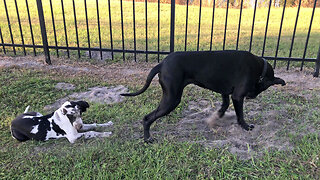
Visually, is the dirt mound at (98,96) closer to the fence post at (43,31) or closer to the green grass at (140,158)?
the green grass at (140,158)

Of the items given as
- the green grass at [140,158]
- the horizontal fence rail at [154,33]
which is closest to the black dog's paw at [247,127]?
the green grass at [140,158]

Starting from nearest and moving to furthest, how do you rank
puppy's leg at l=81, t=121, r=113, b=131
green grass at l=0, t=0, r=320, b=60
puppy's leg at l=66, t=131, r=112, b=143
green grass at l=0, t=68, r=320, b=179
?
green grass at l=0, t=68, r=320, b=179, puppy's leg at l=66, t=131, r=112, b=143, puppy's leg at l=81, t=121, r=113, b=131, green grass at l=0, t=0, r=320, b=60

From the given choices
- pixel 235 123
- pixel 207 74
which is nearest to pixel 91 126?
pixel 207 74

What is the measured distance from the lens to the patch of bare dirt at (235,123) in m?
3.39

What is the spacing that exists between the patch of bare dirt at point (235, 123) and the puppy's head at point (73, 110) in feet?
2.53

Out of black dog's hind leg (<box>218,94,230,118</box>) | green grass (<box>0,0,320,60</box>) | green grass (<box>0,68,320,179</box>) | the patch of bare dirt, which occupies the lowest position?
green grass (<box>0,68,320,179</box>)

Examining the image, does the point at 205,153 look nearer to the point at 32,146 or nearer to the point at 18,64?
the point at 32,146

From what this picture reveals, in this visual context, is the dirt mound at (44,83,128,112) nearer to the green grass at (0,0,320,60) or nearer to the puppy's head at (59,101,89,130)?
the puppy's head at (59,101,89,130)

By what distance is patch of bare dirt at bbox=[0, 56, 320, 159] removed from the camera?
3.39 m

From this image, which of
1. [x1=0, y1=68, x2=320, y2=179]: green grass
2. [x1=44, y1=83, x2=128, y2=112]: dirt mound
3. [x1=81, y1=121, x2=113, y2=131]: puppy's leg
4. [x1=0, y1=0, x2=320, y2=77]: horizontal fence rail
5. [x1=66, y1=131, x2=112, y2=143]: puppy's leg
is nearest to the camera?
[x1=0, y1=68, x2=320, y2=179]: green grass

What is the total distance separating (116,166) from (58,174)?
617 millimetres

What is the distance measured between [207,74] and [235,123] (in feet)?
3.38

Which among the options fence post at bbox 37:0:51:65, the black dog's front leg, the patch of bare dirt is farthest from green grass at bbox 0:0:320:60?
the black dog's front leg

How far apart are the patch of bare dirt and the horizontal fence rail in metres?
0.53
